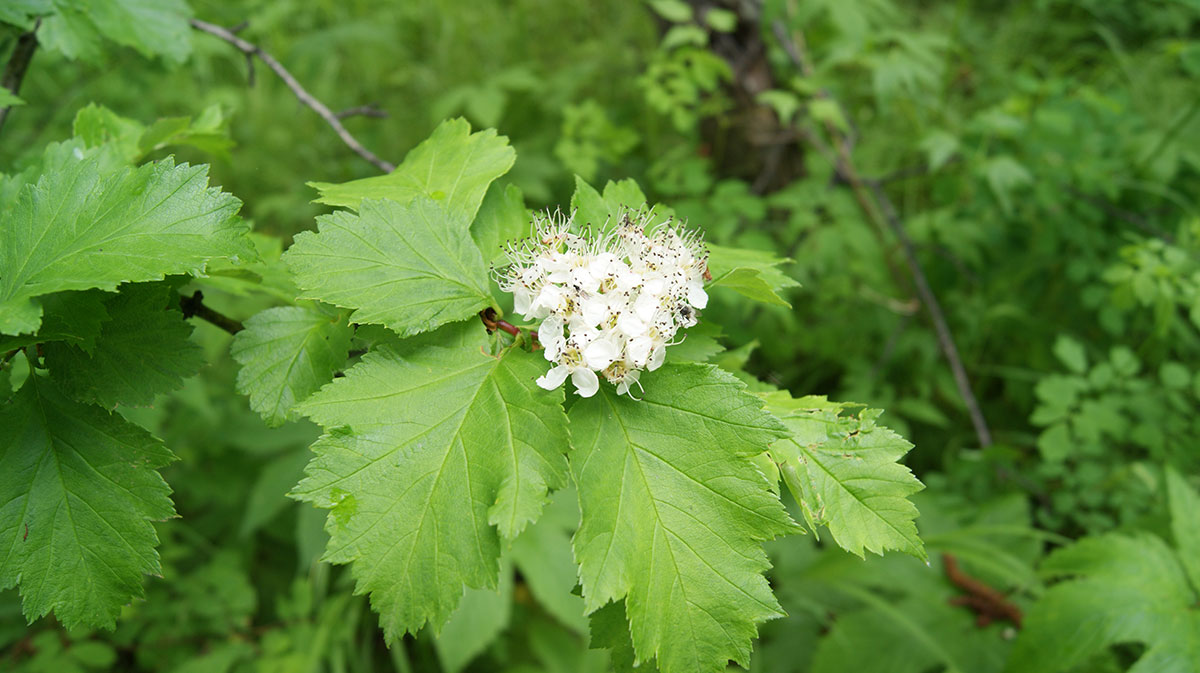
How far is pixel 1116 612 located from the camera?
5.65ft

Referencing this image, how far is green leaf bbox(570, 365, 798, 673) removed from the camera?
0.90 meters

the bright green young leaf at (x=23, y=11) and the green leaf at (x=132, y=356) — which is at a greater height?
the bright green young leaf at (x=23, y=11)

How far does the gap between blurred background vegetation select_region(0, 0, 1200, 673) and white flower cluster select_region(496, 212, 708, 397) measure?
831 mm

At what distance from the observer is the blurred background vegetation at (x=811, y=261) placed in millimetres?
2420

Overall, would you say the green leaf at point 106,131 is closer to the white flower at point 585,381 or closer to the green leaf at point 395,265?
the green leaf at point 395,265

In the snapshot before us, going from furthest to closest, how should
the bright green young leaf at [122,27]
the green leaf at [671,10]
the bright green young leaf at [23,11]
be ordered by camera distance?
the green leaf at [671,10], the bright green young leaf at [122,27], the bright green young leaf at [23,11]

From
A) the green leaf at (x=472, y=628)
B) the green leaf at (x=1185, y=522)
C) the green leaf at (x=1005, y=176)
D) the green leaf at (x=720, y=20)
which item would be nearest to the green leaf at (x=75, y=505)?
the green leaf at (x=472, y=628)

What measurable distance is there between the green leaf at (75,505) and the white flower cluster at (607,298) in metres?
0.57

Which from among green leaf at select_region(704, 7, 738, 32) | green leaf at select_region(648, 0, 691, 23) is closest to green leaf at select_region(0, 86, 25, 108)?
green leaf at select_region(648, 0, 691, 23)

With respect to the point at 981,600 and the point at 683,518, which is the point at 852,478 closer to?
the point at 683,518

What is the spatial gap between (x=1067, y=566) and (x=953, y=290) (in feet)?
5.97

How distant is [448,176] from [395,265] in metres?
0.25

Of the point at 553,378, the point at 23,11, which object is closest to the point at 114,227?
the point at 553,378

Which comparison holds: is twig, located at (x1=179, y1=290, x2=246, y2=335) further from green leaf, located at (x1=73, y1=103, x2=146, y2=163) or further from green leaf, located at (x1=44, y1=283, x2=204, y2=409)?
green leaf, located at (x1=73, y1=103, x2=146, y2=163)
